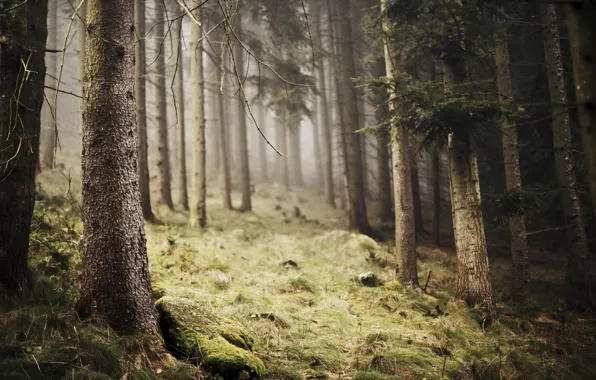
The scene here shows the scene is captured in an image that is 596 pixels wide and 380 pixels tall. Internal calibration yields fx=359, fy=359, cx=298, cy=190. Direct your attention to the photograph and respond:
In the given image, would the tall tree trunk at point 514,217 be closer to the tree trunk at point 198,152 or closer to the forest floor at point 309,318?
the forest floor at point 309,318

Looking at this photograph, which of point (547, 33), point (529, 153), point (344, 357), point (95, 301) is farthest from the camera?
point (529, 153)

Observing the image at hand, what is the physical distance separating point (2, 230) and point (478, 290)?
760cm

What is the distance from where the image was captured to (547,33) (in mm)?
8672

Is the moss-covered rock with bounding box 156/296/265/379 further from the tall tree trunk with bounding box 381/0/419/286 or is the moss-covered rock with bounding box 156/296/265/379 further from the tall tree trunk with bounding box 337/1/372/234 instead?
the tall tree trunk with bounding box 337/1/372/234

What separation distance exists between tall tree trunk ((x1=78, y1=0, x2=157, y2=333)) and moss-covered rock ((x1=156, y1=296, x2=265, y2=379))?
25 centimetres

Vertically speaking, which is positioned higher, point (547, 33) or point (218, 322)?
point (547, 33)

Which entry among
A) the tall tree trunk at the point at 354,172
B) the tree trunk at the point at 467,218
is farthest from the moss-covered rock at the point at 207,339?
the tall tree trunk at the point at 354,172

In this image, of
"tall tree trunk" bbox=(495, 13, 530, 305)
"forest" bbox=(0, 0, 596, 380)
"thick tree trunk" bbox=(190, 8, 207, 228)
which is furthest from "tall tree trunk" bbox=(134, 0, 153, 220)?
"tall tree trunk" bbox=(495, 13, 530, 305)

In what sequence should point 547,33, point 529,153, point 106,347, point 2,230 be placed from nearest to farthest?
point 106,347 → point 2,230 → point 547,33 → point 529,153

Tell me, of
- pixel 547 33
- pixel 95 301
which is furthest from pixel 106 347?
pixel 547 33

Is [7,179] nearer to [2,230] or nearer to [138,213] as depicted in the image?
[2,230]

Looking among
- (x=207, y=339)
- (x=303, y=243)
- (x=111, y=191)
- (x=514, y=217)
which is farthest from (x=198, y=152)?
(x=514, y=217)

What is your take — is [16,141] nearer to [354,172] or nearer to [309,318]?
[309,318]

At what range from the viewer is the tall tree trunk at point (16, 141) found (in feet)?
14.0
